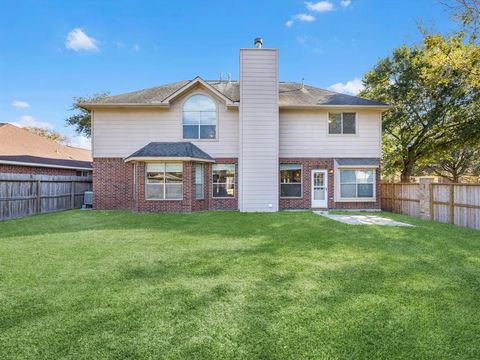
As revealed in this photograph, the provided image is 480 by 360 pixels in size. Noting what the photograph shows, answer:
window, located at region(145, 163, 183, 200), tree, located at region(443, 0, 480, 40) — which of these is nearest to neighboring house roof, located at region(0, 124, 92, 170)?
window, located at region(145, 163, 183, 200)

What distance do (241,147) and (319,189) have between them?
455 cm

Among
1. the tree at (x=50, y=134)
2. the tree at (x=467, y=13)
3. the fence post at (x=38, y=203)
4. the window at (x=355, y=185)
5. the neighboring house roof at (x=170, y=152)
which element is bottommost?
the fence post at (x=38, y=203)

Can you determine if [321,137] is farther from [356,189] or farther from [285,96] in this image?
[356,189]

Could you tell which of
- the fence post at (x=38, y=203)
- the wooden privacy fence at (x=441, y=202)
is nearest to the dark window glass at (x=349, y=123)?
the wooden privacy fence at (x=441, y=202)

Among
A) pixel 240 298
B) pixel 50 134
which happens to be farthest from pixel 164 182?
pixel 50 134

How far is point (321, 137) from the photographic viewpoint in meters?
14.7

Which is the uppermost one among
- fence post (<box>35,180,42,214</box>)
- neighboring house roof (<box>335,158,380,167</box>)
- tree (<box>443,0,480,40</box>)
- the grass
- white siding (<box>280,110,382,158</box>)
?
tree (<box>443,0,480,40</box>)

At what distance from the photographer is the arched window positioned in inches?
569

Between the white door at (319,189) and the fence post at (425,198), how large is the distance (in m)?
4.09

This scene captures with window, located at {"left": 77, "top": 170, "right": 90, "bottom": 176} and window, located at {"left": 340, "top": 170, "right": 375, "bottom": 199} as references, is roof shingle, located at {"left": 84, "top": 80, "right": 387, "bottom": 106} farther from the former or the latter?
window, located at {"left": 77, "top": 170, "right": 90, "bottom": 176}

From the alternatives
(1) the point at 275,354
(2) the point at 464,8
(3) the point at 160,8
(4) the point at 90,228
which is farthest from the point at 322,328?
(3) the point at 160,8

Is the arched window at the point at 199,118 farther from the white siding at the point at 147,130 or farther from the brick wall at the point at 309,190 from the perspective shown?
the brick wall at the point at 309,190

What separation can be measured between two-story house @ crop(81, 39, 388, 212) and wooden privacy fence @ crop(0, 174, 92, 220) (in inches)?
78.5

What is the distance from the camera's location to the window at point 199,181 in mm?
13820
